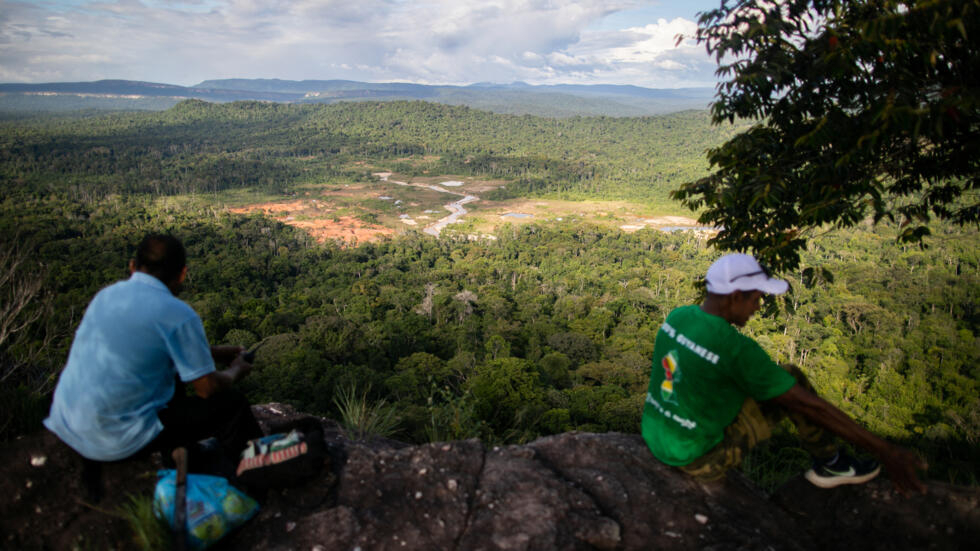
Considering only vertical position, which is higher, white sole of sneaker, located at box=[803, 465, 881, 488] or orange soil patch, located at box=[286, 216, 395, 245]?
white sole of sneaker, located at box=[803, 465, 881, 488]

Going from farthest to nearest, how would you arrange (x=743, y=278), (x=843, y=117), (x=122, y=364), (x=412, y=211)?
1. (x=412, y=211)
2. (x=843, y=117)
3. (x=743, y=278)
4. (x=122, y=364)

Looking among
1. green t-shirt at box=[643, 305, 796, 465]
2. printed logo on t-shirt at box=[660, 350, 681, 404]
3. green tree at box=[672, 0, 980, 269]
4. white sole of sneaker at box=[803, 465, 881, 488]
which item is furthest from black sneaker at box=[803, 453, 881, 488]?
green tree at box=[672, 0, 980, 269]

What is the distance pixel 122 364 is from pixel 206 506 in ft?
2.44

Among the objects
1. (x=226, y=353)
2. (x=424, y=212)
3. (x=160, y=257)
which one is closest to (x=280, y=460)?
(x=226, y=353)

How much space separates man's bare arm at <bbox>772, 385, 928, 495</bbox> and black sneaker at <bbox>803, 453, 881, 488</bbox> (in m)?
0.17

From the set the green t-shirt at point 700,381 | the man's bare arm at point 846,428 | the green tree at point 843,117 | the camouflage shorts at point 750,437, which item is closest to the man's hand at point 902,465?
the man's bare arm at point 846,428

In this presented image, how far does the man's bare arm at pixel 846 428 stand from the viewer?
7.53ft

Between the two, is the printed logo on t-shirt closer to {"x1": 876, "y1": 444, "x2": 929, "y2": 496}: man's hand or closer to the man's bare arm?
the man's bare arm

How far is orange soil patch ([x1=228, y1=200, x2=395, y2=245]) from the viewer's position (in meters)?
66.2

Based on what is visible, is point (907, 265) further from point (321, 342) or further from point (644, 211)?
point (321, 342)

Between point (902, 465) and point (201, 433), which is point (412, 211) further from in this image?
point (902, 465)

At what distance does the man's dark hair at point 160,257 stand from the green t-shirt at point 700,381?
2.53 meters

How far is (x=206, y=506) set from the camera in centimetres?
223

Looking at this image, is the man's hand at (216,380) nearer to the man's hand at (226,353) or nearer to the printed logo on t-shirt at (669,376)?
the man's hand at (226,353)
